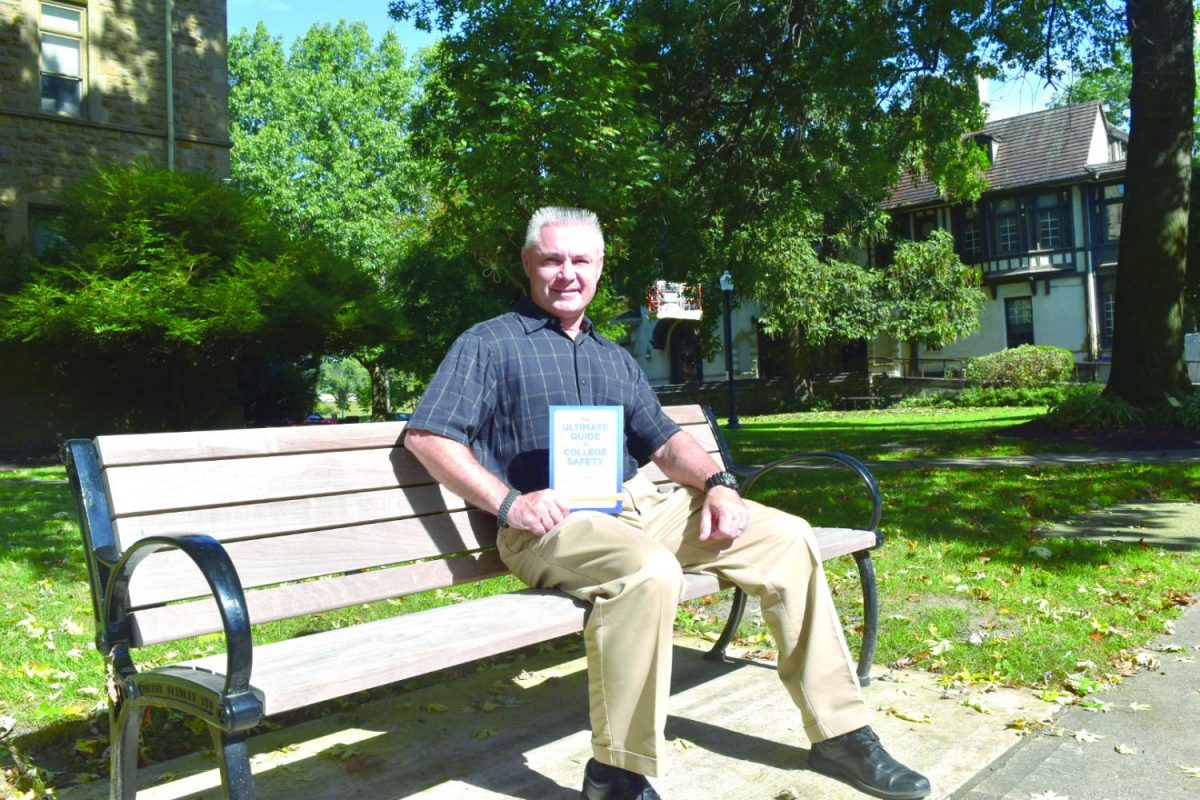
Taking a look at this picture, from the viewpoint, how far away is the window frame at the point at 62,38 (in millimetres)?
18250

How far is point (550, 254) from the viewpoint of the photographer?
11.7 feet

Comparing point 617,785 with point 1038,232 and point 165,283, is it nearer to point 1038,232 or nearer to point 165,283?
point 165,283

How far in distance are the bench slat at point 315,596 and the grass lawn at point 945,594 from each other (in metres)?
0.87

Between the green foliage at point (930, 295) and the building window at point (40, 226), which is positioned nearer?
the building window at point (40, 226)

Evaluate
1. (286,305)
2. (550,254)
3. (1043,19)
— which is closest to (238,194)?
(286,305)

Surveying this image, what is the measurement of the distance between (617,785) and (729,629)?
1.55 metres

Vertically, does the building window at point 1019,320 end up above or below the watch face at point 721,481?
above

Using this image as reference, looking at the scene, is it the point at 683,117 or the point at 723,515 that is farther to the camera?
the point at 683,117

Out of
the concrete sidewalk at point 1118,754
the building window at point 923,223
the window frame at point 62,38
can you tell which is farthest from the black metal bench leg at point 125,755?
the building window at point 923,223

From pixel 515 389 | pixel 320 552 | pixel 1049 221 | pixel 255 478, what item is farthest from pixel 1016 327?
pixel 255 478

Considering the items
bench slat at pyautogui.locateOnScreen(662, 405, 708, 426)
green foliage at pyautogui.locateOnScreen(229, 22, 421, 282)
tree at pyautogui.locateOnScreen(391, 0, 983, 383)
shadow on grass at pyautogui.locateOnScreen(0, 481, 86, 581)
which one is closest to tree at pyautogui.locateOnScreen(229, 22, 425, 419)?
green foliage at pyautogui.locateOnScreen(229, 22, 421, 282)

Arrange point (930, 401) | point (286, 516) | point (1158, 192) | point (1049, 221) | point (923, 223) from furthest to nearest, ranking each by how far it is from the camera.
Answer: point (923, 223) → point (1049, 221) → point (930, 401) → point (1158, 192) → point (286, 516)

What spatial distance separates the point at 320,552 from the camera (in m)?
3.17

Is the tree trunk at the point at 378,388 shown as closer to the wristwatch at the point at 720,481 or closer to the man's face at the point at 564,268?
the man's face at the point at 564,268
